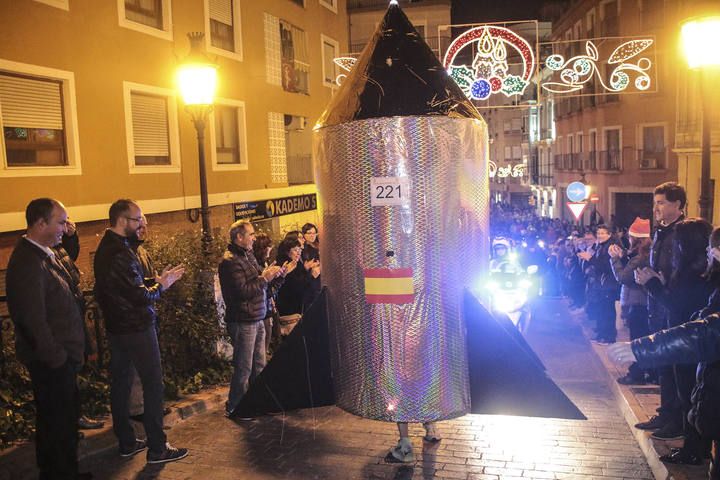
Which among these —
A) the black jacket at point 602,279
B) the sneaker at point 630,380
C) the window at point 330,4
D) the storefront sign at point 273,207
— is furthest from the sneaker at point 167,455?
the window at point 330,4

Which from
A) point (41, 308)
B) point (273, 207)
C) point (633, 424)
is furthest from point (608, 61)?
point (41, 308)

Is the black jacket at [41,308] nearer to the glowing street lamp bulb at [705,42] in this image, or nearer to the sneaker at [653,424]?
the sneaker at [653,424]

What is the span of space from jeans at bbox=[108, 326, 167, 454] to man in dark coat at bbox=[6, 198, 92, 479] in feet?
1.77

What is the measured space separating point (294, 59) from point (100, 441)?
17401 mm

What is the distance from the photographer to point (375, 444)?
5762 mm

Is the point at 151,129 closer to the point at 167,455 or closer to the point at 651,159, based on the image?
the point at 167,455

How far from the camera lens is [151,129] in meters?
14.8

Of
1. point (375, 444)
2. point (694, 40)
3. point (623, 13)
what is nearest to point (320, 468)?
point (375, 444)

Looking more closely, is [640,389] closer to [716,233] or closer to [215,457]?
[716,233]

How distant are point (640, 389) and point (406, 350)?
165 inches

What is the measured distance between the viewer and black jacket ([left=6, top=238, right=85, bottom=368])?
441 cm

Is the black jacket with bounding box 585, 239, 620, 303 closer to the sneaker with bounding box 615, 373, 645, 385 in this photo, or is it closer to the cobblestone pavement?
the sneaker with bounding box 615, 373, 645, 385

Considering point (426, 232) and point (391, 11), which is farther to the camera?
point (391, 11)

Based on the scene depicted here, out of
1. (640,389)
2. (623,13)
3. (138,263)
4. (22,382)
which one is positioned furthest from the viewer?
(623,13)
